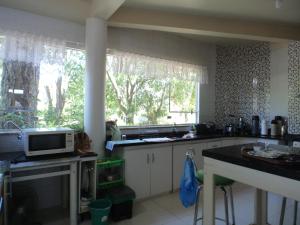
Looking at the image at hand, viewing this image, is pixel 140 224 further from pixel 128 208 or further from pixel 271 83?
pixel 271 83

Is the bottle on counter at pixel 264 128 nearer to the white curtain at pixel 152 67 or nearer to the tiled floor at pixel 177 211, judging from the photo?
the tiled floor at pixel 177 211

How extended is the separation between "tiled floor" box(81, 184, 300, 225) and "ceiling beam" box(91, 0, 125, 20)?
2.45 metres

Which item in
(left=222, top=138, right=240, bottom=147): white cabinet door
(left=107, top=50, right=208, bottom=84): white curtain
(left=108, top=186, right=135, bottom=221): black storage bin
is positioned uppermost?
(left=107, top=50, right=208, bottom=84): white curtain

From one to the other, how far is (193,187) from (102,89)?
1683mm

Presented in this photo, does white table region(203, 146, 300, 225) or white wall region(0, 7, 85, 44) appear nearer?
white table region(203, 146, 300, 225)

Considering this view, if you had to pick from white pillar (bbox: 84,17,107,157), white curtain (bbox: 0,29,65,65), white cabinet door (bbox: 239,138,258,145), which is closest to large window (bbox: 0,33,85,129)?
white curtain (bbox: 0,29,65,65)

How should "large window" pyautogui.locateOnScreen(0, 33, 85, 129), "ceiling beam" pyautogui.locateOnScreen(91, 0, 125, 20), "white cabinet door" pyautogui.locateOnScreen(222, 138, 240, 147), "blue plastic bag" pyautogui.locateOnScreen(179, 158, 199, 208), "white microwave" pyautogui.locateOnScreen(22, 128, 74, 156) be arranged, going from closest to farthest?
"blue plastic bag" pyautogui.locateOnScreen(179, 158, 199, 208) < "white microwave" pyautogui.locateOnScreen(22, 128, 74, 156) < "ceiling beam" pyautogui.locateOnScreen(91, 0, 125, 20) < "large window" pyautogui.locateOnScreen(0, 33, 85, 129) < "white cabinet door" pyautogui.locateOnScreen(222, 138, 240, 147)

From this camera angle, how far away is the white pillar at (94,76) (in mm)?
2787

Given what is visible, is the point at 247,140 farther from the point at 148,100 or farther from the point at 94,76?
the point at 94,76

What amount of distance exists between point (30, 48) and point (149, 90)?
1904mm

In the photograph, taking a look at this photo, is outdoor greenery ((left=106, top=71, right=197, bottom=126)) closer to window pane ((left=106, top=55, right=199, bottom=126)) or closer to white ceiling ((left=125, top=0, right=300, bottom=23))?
window pane ((left=106, top=55, right=199, bottom=126))

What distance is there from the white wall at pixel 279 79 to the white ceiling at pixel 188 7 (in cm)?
81

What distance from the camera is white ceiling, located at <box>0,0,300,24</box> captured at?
2537 millimetres

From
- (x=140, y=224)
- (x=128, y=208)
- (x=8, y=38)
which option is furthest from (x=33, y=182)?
(x=8, y=38)
